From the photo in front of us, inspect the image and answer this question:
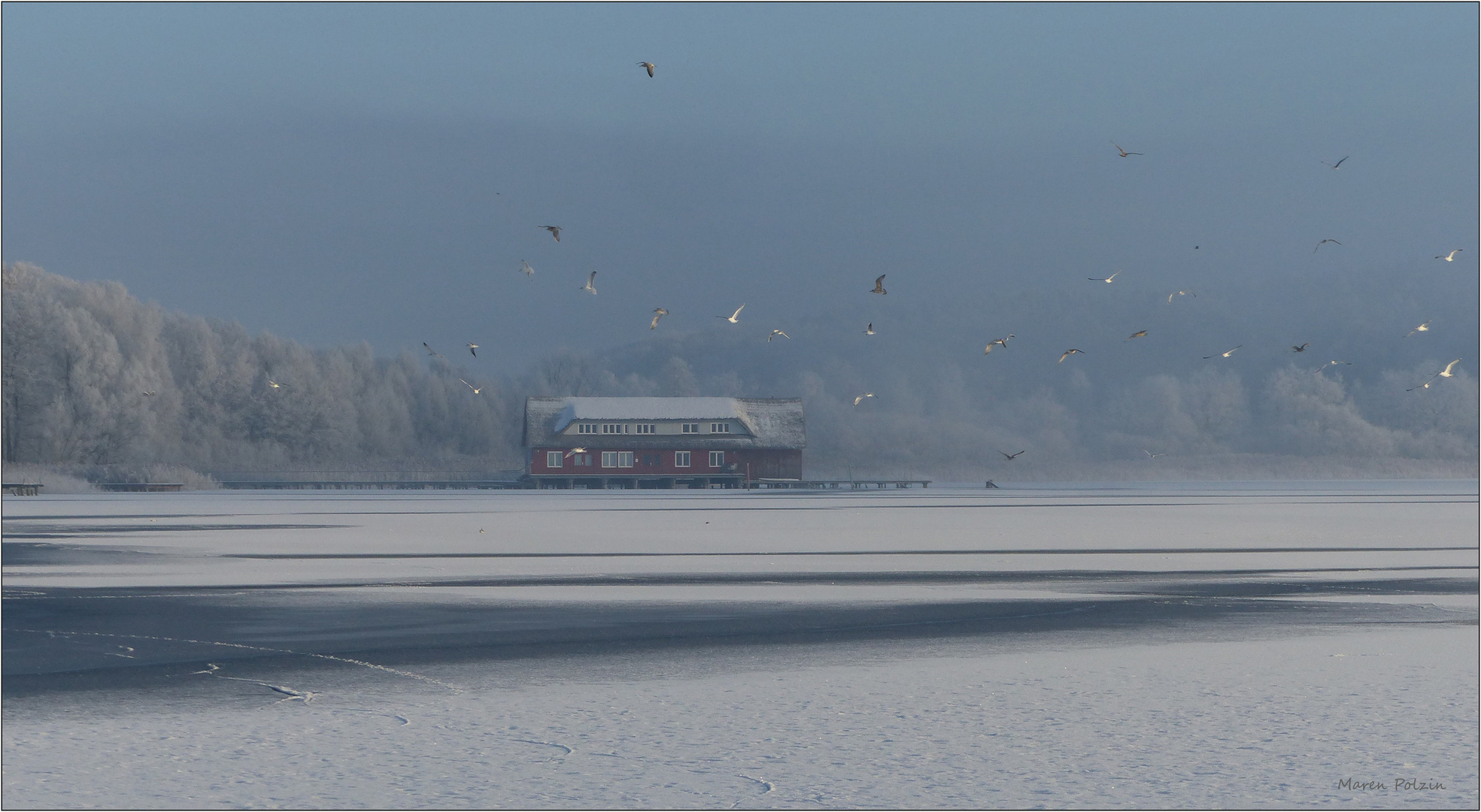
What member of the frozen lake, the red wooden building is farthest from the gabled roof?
the frozen lake

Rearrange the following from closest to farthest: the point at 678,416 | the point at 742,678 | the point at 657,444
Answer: the point at 742,678 < the point at 657,444 < the point at 678,416

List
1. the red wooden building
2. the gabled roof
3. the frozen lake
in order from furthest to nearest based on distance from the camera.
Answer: the gabled roof, the red wooden building, the frozen lake

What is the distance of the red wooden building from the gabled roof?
0.25ft

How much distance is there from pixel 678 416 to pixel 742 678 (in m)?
88.8

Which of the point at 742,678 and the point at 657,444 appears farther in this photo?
the point at 657,444

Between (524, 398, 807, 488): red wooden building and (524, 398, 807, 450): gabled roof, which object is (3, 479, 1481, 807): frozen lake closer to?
(524, 398, 807, 488): red wooden building

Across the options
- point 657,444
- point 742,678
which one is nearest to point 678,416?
point 657,444

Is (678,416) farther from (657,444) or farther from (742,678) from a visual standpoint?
(742,678)

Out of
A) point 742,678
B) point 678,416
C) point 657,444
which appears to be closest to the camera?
point 742,678

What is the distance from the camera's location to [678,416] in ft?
334

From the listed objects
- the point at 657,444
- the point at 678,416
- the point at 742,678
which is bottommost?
the point at 742,678

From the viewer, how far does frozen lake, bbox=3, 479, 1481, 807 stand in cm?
915

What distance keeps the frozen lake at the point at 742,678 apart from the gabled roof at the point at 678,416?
230 feet

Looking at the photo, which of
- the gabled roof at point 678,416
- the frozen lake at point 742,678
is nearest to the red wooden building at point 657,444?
the gabled roof at point 678,416
